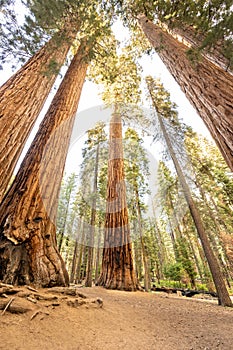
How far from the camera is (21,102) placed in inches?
101

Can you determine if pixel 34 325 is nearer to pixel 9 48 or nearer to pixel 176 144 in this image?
pixel 9 48

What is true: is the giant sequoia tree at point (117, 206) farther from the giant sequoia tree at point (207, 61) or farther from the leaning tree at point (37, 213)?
the leaning tree at point (37, 213)

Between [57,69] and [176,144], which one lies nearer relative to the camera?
[57,69]

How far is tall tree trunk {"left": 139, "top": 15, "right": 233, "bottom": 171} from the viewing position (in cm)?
188

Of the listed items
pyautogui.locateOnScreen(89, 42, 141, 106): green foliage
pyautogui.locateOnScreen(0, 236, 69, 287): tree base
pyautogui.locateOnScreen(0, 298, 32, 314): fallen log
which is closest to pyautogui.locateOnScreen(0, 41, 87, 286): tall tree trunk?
pyautogui.locateOnScreen(0, 236, 69, 287): tree base

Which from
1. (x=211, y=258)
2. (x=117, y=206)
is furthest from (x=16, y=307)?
(x=211, y=258)

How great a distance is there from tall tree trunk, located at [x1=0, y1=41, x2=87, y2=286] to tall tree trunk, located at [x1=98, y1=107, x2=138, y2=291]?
3.03 meters

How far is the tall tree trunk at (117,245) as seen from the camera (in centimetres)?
492

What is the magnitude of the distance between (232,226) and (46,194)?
531 inches

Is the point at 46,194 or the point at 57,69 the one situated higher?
the point at 57,69

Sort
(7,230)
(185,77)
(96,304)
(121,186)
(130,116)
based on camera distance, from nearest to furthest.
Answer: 1. (7,230)
2. (96,304)
3. (185,77)
4. (121,186)
5. (130,116)

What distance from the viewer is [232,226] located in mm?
12188

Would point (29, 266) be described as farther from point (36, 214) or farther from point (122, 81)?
point (122, 81)

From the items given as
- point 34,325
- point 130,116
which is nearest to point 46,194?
point 34,325
